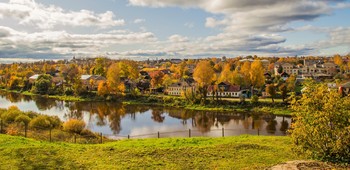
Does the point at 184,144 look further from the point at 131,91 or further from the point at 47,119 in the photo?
the point at 131,91

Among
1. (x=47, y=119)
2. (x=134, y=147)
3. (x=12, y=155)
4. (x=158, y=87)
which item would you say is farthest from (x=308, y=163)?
(x=158, y=87)

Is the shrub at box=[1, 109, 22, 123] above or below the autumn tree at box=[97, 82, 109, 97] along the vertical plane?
below

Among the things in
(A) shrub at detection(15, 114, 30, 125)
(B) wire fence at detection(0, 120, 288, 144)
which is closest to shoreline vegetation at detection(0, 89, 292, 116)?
(B) wire fence at detection(0, 120, 288, 144)

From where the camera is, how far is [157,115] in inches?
1955

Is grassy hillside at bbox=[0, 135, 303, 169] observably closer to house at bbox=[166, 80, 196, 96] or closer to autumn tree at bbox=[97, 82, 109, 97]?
house at bbox=[166, 80, 196, 96]

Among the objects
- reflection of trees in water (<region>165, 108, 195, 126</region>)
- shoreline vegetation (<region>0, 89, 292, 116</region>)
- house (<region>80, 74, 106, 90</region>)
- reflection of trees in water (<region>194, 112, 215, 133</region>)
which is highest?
house (<region>80, 74, 106, 90</region>)

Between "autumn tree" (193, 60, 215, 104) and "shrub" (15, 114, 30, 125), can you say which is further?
"autumn tree" (193, 60, 215, 104)

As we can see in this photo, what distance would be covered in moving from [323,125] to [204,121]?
32473 millimetres

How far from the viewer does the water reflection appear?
37.8m

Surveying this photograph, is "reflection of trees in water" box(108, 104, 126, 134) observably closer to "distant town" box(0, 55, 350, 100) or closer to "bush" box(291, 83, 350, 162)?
"distant town" box(0, 55, 350, 100)

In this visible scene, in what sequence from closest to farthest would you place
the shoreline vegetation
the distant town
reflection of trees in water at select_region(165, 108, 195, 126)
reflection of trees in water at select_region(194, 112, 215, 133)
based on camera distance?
reflection of trees in water at select_region(194, 112, 215, 133) → reflection of trees in water at select_region(165, 108, 195, 126) → the shoreline vegetation → the distant town

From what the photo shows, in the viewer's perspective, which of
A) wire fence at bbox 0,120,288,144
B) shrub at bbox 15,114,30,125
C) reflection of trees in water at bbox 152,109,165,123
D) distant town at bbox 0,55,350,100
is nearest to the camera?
wire fence at bbox 0,120,288,144

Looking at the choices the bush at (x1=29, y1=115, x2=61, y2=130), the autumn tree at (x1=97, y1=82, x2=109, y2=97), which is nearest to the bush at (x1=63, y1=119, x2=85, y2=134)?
the bush at (x1=29, y1=115, x2=61, y2=130)

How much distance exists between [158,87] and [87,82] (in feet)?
68.3
